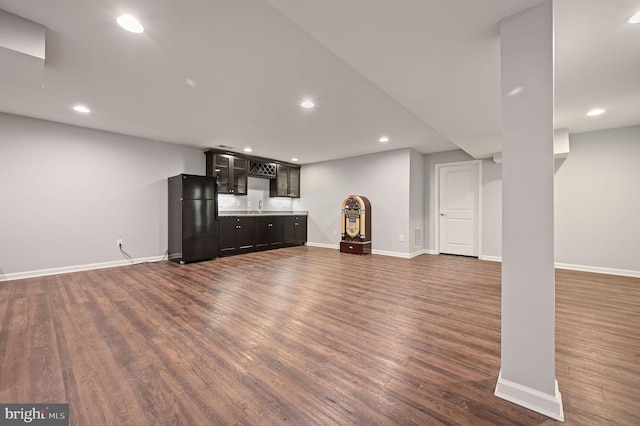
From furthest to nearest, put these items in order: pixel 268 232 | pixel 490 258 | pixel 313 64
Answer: pixel 268 232 < pixel 490 258 < pixel 313 64

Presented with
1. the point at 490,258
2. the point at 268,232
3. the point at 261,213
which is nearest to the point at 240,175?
the point at 261,213

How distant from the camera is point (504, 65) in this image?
142cm

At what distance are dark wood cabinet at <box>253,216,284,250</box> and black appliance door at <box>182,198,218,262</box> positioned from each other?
115 cm

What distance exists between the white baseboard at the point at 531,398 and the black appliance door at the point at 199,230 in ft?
16.2

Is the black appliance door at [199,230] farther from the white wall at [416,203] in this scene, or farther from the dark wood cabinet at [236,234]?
the white wall at [416,203]

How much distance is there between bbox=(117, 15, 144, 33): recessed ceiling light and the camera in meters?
1.78

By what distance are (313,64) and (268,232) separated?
4.77 m

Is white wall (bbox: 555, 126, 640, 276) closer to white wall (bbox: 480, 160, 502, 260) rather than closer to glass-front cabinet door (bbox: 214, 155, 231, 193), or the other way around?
white wall (bbox: 480, 160, 502, 260)

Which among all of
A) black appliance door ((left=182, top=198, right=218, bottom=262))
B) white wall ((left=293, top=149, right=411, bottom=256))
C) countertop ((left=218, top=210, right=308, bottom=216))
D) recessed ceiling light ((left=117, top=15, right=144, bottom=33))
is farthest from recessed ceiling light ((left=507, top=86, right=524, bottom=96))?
countertop ((left=218, top=210, right=308, bottom=216))

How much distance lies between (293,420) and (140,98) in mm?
3725

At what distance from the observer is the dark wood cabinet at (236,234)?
18.2 ft

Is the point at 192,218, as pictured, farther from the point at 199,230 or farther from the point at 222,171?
the point at 222,171

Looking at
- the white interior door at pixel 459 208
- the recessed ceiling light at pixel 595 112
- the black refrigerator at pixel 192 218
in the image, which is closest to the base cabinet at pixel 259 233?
the black refrigerator at pixel 192 218

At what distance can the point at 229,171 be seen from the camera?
5.93 m
